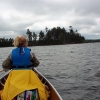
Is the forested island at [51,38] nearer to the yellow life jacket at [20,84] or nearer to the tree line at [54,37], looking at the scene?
the tree line at [54,37]

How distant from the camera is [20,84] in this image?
241 inches

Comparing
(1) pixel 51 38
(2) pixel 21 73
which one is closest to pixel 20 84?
(2) pixel 21 73

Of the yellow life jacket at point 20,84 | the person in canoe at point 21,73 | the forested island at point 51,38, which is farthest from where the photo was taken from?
the forested island at point 51,38

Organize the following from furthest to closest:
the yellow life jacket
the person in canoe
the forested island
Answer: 1. the forested island
2. the person in canoe
3. the yellow life jacket

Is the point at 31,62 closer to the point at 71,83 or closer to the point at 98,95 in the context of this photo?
the point at 98,95

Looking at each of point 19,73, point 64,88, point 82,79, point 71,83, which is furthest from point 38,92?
point 82,79

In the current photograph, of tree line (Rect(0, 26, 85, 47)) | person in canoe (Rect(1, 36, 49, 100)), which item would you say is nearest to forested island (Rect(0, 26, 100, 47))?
tree line (Rect(0, 26, 85, 47))

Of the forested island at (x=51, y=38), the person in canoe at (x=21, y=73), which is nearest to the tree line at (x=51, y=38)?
the forested island at (x=51, y=38)

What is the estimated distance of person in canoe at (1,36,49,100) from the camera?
20.0ft

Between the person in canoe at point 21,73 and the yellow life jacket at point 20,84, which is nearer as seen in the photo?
the yellow life jacket at point 20,84

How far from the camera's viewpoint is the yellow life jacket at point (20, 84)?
5969 mm

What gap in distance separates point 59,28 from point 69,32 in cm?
872

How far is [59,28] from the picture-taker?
159m

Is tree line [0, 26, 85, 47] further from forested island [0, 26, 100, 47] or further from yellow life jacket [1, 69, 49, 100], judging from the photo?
yellow life jacket [1, 69, 49, 100]
